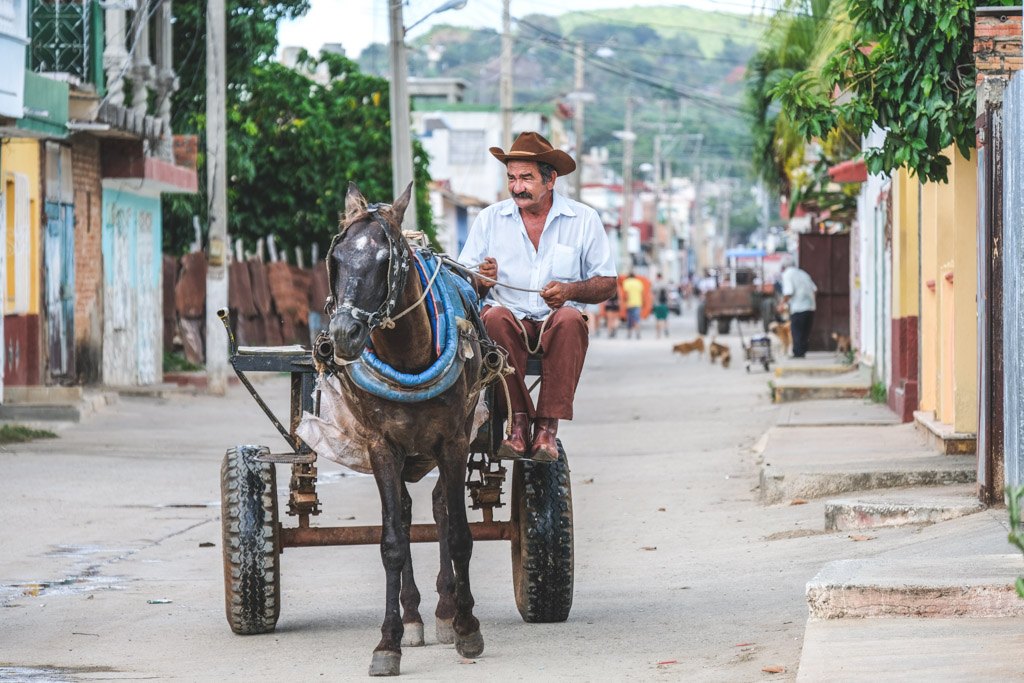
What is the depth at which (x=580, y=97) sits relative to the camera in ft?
181

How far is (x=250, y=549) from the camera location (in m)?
7.74

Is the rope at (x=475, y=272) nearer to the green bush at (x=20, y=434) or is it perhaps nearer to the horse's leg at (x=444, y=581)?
the horse's leg at (x=444, y=581)

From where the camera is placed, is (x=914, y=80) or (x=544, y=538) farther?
(x=914, y=80)

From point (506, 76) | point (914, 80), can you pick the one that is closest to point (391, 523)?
point (914, 80)

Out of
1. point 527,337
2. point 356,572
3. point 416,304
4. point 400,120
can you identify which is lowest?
Answer: point 356,572

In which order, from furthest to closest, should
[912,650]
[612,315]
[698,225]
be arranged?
[698,225] → [612,315] → [912,650]

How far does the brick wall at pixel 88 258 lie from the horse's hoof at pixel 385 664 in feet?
51.6

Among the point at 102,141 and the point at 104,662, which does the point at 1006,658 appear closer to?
the point at 104,662

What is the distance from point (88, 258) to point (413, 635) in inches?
627

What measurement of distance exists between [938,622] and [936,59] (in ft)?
18.1

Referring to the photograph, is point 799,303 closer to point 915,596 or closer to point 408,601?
point 408,601

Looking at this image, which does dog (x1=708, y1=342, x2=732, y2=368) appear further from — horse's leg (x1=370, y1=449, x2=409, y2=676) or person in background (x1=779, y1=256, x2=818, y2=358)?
horse's leg (x1=370, y1=449, x2=409, y2=676)

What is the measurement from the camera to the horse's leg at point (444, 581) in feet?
24.2

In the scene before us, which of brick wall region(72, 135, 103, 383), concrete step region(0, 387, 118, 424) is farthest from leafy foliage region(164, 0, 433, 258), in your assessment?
concrete step region(0, 387, 118, 424)
